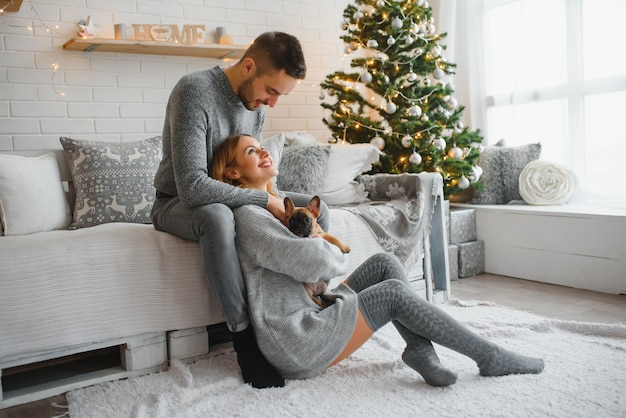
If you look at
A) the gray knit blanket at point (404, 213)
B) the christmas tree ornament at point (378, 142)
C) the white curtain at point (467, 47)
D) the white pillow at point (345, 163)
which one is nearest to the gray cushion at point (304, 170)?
the white pillow at point (345, 163)

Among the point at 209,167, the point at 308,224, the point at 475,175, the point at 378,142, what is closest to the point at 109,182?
the point at 209,167

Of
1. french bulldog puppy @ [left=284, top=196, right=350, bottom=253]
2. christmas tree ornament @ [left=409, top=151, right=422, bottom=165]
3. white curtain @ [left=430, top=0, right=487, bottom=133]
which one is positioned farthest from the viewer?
white curtain @ [left=430, top=0, right=487, bottom=133]

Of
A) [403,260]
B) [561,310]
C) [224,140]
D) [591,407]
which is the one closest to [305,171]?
[403,260]

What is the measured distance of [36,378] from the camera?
1837 millimetres

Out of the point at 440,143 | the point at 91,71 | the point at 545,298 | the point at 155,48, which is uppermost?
the point at 155,48

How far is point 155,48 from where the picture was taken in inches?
117

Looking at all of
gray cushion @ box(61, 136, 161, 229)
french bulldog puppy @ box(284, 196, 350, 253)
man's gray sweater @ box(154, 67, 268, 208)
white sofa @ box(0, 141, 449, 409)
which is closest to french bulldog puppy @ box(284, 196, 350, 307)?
french bulldog puppy @ box(284, 196, 350, 253)

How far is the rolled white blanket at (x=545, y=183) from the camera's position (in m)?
3.29

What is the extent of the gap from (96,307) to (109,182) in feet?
2.82

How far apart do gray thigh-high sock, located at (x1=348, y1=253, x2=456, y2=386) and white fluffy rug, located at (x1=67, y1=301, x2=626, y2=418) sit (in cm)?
4

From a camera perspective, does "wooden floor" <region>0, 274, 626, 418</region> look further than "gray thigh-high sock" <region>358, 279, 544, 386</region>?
Yes

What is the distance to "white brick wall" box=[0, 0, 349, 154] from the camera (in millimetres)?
2746

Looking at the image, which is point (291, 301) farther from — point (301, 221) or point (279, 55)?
point (279, 55)

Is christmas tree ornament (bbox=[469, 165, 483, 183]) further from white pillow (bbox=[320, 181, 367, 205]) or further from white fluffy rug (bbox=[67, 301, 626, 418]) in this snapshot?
white fluffy rug (bbox=[67, 301, 626, 418])
